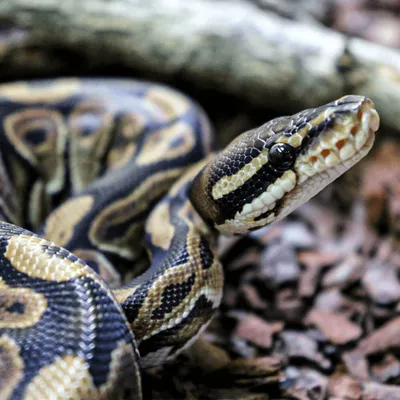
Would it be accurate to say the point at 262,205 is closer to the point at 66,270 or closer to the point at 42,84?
the point at 66,270

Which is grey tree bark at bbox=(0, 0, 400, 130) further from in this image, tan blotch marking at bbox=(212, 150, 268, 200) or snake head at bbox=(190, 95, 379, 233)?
tan blotch marking at bbox=(212, 150, 268, 200)

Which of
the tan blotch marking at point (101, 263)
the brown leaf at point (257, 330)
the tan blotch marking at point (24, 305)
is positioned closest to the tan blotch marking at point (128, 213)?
the tan blotch marking at point (101, 263)

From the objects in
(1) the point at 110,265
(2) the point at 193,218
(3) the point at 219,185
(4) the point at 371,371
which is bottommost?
(4) the point at 371,371

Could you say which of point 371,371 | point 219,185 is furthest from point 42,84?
point 371,371

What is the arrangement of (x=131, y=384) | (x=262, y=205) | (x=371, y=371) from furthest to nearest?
(x=371, y=371) → (x=262, y=205) → (x=131, y=384)

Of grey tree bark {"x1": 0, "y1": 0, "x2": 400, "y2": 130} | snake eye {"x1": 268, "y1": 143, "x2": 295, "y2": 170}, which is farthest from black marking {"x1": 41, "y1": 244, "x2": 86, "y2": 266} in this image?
grey tree bark {"x1": 0, "y1": 0, "x2": 400, "y2": 130}

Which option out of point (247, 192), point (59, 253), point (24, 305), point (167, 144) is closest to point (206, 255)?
point (247, 192)
